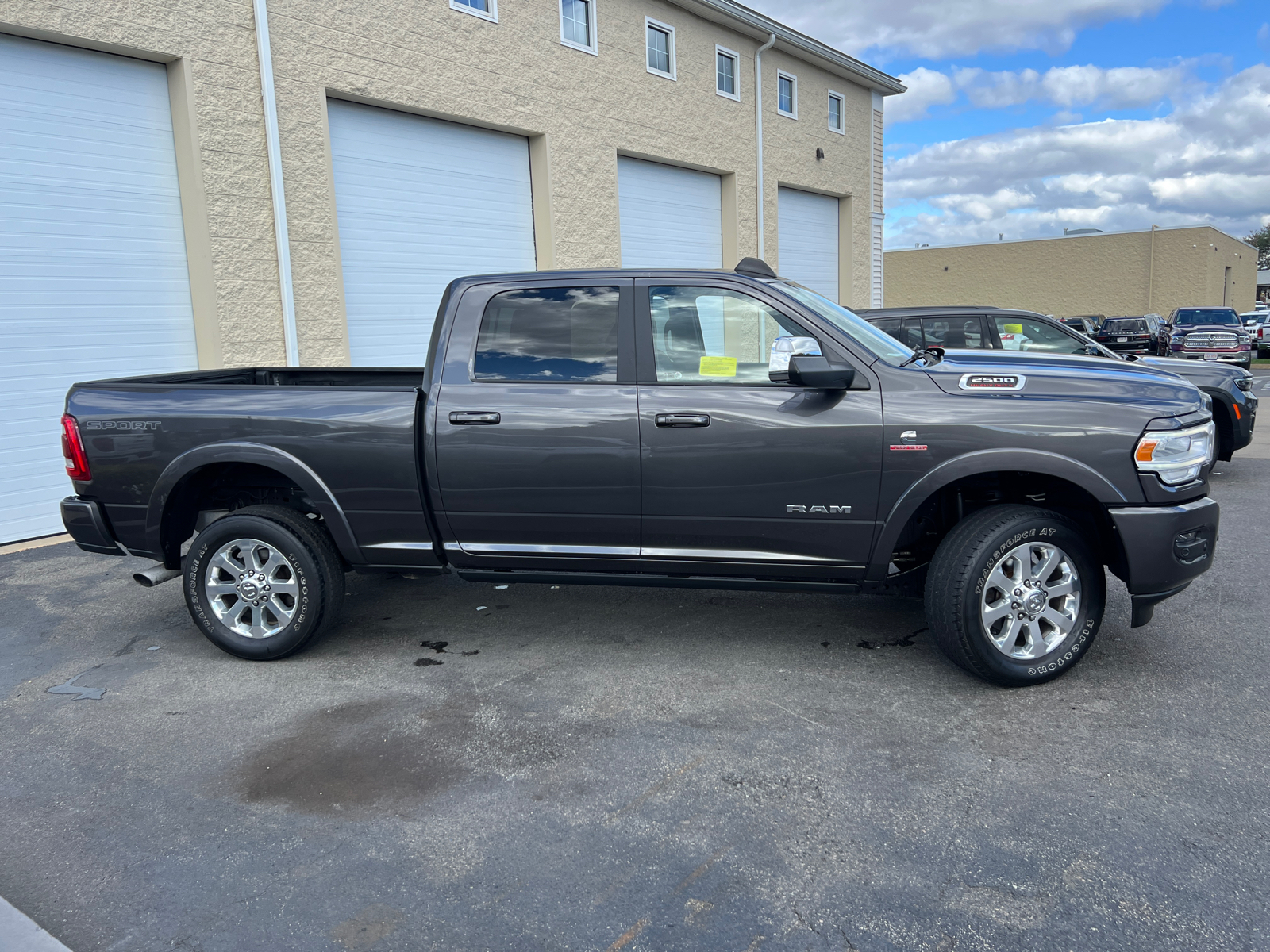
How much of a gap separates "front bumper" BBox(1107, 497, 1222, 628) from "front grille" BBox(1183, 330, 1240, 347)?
24.0m

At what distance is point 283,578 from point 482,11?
31.6 ft

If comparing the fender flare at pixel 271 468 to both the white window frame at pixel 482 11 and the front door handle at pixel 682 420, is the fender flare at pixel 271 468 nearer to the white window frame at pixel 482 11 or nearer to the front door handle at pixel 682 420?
the front door handle at pixel 682 420

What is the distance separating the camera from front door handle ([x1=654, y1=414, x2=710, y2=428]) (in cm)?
426

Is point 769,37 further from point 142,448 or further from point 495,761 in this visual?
point 495,761

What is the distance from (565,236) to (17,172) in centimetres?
679

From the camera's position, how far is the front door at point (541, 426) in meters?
4.39

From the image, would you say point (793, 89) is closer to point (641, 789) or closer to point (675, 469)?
point (675, 469)

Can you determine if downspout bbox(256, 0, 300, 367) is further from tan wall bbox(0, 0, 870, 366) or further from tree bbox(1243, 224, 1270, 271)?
tree bbox(1243, 224, 1270, 271)

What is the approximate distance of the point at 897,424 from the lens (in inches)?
161

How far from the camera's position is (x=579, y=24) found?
13.4 meters

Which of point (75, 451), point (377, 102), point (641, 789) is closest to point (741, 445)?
point (641, 789)

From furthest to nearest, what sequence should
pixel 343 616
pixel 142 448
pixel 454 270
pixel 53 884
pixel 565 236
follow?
pixel 565 236 → pixel 454 270 → pixel 343 616 → pixel 142 448 → pixel 53 884

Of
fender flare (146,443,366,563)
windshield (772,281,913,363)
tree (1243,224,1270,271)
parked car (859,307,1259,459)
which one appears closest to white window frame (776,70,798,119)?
parked car (859,307,1259,459)

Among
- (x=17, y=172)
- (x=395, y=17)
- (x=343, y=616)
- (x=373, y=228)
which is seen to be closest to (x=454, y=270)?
(x=373, y=228)
